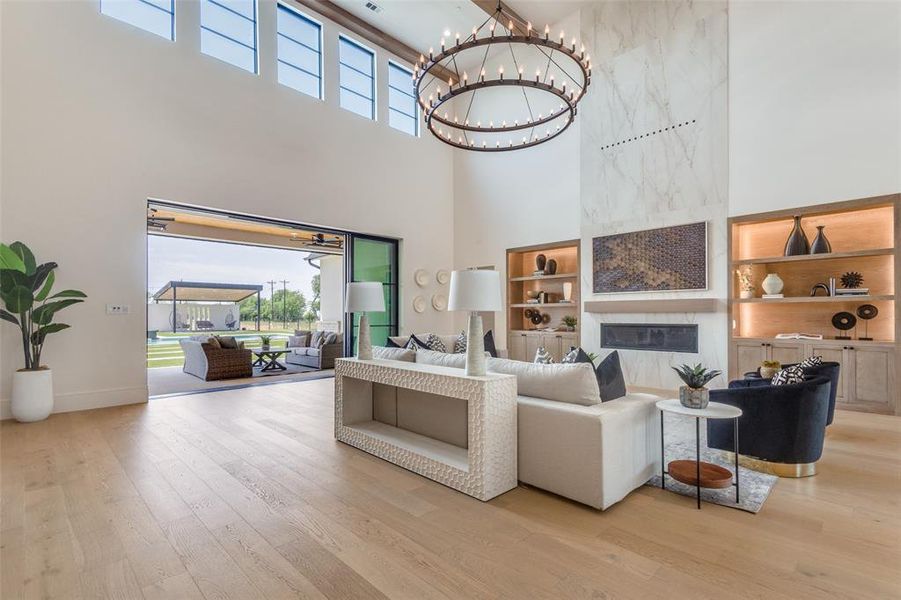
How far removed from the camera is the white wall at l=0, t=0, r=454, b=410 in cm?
480

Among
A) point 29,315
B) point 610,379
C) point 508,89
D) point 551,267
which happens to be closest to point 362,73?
point 508,89

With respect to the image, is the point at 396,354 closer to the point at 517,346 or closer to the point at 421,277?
the point at 517,346

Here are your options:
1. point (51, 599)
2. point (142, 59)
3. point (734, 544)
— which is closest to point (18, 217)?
point (142, 59)

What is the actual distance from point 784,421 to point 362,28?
329 inches

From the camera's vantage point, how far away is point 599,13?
719 centimetres

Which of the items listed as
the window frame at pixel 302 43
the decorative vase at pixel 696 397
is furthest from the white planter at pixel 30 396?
the decorative vase at pixel 696 397

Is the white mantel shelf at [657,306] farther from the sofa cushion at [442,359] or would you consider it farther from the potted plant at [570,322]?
the sofa cushion at [442,359]

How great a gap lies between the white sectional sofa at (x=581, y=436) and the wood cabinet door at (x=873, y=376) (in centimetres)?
370

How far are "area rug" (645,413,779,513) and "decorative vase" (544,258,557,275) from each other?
429 centimetres

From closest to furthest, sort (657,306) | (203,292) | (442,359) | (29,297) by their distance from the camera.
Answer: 1. (442,359)
2. (29,297)
3. (657,306)
4. (203,292)

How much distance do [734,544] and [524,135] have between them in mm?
7604

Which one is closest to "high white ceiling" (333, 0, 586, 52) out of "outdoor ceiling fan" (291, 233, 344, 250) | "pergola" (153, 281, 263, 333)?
"outdoor ceiling fan" (291, 233, 344, 250)

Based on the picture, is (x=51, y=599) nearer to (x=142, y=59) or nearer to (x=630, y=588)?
(x=630, y=588)

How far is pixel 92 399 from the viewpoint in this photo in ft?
16.8
